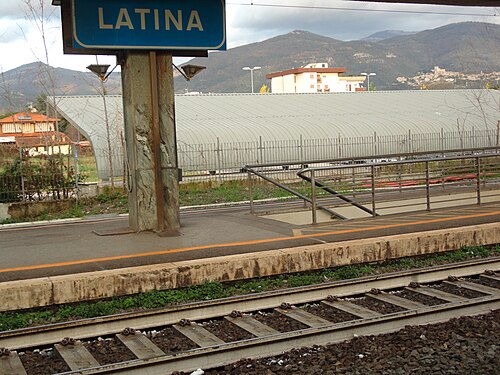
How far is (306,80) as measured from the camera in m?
124

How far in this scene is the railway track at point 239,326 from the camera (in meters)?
6.67

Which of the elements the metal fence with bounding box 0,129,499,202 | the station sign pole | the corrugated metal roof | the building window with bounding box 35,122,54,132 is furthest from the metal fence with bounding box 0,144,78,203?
the station sign pole

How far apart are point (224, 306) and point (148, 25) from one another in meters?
5.27

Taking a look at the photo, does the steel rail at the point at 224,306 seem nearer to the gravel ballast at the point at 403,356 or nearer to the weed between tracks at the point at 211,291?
the weed between tracks at the point at 211,291

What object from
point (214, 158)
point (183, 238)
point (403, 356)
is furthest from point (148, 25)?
point (214, 158)

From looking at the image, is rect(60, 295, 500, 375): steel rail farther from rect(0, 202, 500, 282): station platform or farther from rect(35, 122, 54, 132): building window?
rect(35, 122, 54, 132): building window

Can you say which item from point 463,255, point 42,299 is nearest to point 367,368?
point 42,299

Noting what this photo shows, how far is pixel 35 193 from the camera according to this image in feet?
69.6

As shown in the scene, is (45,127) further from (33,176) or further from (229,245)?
(229,245)

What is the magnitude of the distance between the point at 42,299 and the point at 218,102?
3487cm

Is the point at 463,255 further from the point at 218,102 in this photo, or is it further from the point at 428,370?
the point at 218,102

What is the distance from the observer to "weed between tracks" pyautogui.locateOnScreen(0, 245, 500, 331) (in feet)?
27.6

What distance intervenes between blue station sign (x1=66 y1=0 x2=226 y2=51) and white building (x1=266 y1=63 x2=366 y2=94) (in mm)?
97795

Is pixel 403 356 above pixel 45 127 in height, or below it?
below
